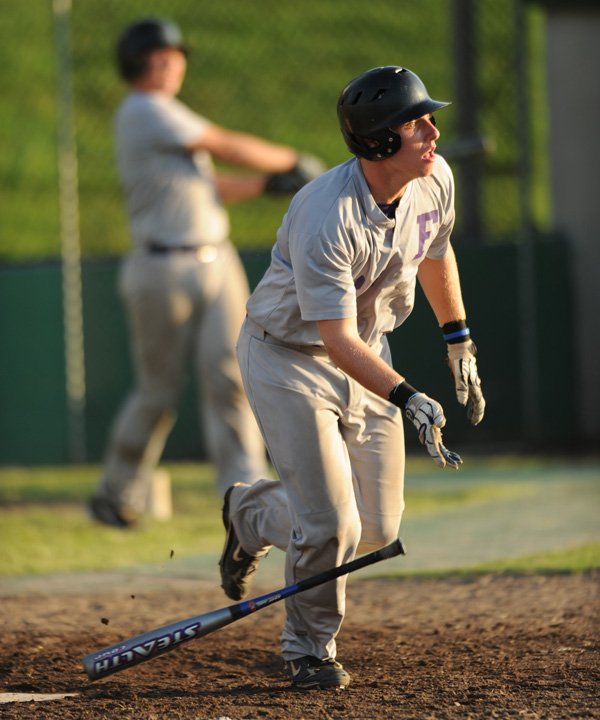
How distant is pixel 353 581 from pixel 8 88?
412 inches

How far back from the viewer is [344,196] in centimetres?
443

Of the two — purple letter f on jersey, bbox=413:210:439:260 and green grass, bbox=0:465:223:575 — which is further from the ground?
purple letter f on jersey, bbox=413:210:439:260

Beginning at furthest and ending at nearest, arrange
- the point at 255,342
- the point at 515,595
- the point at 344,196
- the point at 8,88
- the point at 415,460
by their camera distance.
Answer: the point at 8,88 → the point at 415,460 → the point at 515,595 → the point at 255,342 → the point at 344,196

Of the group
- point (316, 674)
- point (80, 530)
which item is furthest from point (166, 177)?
point (316, 674)

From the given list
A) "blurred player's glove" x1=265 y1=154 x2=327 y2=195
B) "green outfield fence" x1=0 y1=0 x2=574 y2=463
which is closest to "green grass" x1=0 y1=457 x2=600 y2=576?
"green outfield fence" x1=0 y1=0 x2=574 y2=463

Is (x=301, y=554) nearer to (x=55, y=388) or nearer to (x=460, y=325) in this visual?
(x=460, y=325)

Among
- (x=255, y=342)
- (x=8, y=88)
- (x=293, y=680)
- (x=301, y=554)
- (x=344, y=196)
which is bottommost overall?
(x=293, y=680)

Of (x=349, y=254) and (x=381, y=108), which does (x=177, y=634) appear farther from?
(x=381, y=108)

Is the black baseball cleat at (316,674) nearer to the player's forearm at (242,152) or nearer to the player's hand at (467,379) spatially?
the player's hand at (467,379)

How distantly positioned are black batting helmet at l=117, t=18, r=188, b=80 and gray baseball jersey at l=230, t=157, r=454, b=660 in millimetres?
3516

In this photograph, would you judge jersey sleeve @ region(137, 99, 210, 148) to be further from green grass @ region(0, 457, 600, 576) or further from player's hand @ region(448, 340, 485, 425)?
player's hand @ region(448, 340, 485, 425)

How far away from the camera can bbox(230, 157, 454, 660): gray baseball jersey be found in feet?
14.5

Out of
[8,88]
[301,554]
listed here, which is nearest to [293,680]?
[301,554]

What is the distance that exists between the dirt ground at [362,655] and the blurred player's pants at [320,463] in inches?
11.3
